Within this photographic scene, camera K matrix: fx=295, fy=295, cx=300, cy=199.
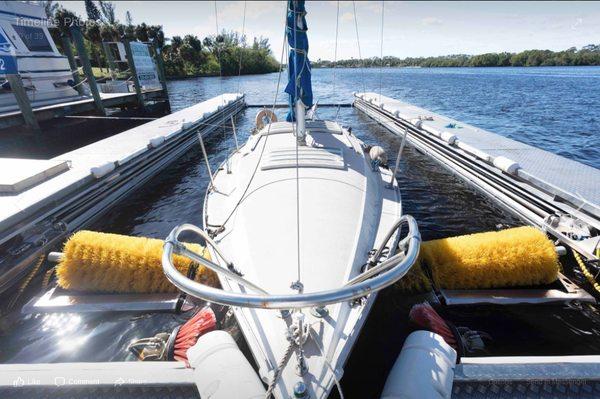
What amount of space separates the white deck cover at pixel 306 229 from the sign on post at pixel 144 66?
15979 mm

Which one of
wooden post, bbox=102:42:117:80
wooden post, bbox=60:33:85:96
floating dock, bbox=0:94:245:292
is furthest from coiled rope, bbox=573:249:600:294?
wooden post, bbox=102:42:117:80

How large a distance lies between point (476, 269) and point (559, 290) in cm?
124

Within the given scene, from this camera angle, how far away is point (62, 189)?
19.0 feet

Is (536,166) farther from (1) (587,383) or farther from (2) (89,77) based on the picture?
(2) (89,77)

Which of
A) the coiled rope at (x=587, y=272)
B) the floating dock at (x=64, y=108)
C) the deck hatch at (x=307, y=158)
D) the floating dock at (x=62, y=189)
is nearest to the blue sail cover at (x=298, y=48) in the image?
the deck hatch at (x=307, y=158)

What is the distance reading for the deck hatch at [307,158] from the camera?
16.7 ft

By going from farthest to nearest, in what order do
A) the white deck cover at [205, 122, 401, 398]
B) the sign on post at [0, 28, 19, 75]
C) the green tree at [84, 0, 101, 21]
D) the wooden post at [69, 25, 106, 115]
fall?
the green tree at [84, 0, 101, 21] → the wooden post at [69, 25, 106, 115] → the sign on post at [0, 28, 19, 75] → the white deck cover at [205, 122, 401, 398]

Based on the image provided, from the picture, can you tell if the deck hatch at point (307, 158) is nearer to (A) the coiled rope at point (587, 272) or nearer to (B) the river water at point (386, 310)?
(B) the river water at point (386, 310)

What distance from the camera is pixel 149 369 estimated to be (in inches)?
102

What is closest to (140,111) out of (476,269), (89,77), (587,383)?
(89,77)

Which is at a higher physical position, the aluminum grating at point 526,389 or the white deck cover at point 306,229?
the white deck cover at point 306,229

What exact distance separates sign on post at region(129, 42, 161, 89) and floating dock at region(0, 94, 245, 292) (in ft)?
32.4

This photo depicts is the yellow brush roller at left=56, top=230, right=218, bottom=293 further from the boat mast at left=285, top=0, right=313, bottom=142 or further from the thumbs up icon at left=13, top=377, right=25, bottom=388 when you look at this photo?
the boat mast at left=285, top=0, right=313, bottom=142

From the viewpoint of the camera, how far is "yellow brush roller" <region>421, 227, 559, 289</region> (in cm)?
397
